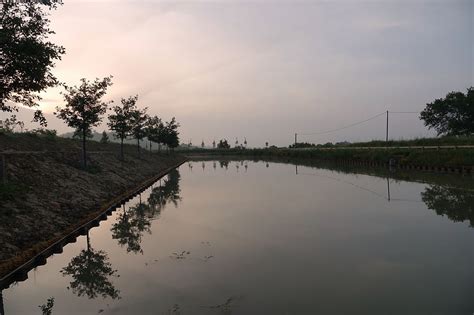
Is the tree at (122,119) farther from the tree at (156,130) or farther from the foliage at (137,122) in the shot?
the tree at (156,130)

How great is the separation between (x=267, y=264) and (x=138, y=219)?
8155mm

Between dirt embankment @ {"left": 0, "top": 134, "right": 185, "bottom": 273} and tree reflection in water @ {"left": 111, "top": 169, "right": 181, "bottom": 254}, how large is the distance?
140 cm

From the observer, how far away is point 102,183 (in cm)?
2172

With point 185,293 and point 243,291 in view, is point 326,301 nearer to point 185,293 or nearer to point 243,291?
point 243,291

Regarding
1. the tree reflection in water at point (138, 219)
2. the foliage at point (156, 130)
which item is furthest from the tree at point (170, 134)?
the tree reflection in water at point (138, 219)

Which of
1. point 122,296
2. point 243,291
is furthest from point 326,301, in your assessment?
point 122,296

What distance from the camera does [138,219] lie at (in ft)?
51.2

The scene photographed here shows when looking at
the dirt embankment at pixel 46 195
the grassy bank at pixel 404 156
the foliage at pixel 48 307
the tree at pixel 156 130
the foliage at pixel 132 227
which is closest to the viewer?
the foliage at pixel 48 307

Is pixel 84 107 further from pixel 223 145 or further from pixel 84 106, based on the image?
pixel 223 145

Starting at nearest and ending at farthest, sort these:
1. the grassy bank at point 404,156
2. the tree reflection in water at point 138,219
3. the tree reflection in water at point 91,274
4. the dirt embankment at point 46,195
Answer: the tree reflection in water at point 91,274
the dirt embankment at point 46,195
the tree reflection in water at point 138,219
the grassy bank at point 404,156

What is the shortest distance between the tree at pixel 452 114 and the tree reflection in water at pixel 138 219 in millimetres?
62751

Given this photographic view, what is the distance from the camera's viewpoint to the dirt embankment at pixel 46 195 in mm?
10523

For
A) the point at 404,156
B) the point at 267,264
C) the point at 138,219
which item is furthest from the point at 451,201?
the point at 404,156

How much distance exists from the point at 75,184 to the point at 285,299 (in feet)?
46.8
